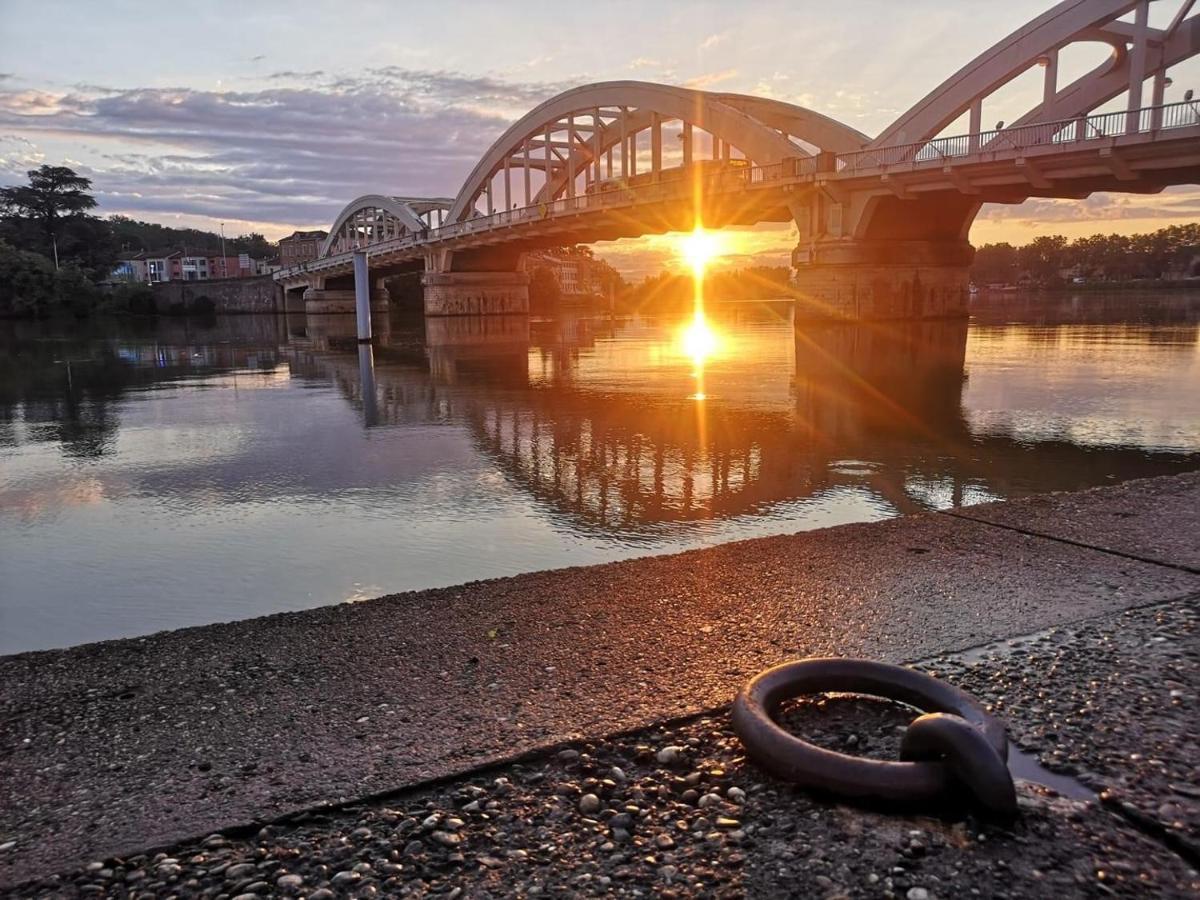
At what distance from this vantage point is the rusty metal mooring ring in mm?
2527

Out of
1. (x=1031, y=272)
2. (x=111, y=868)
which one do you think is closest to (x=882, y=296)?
(x=111, y=868)

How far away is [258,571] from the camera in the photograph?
662 cm

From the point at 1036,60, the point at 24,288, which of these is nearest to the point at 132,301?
the point at 24,288

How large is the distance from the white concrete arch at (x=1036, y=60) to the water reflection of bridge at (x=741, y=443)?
79.6ft

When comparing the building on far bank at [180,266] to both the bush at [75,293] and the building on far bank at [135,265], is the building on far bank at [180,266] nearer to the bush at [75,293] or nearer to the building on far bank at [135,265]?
the building on far bank at [135,265]

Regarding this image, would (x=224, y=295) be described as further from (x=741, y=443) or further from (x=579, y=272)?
(x=741, y=443)

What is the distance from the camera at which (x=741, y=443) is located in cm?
1167

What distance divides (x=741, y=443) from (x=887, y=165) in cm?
3147

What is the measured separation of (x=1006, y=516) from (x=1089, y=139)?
31162 millimetres

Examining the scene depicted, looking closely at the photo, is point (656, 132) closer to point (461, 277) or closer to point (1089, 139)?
point (461, 277)

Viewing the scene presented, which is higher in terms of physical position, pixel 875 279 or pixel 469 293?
pixel 469 293

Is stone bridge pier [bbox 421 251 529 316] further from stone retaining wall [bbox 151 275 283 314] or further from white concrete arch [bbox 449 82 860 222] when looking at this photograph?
stone retaining wall [bbox 151 275 283 314]

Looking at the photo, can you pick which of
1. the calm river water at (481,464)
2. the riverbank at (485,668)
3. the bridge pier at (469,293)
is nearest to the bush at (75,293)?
the bridge pier at (469,293)

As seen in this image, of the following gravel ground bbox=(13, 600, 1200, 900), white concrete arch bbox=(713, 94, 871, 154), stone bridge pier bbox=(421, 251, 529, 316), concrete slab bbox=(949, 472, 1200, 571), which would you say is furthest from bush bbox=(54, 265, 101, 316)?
gravel ground bbox=(13, 600, 1200, 900)
